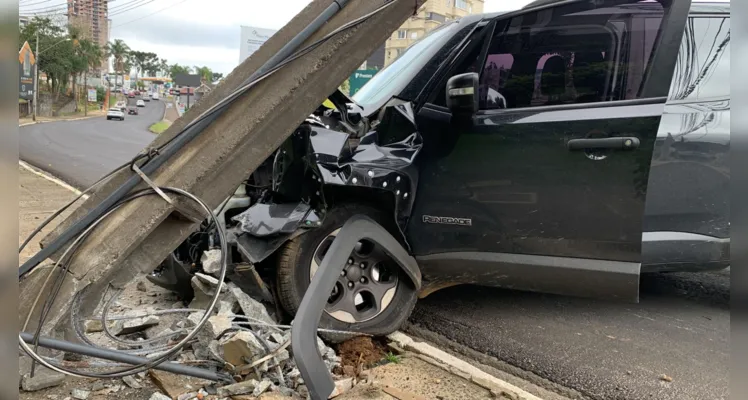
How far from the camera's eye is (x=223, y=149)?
248 cm

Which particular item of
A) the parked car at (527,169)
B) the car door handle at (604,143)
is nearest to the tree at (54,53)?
the parked car at (527,169)

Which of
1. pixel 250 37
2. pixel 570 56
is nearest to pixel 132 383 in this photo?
A: pixel 570 56

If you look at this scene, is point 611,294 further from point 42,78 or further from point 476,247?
point 42,78

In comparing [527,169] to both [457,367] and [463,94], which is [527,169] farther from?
[457,367]

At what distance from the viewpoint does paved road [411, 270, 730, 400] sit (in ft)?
9.61

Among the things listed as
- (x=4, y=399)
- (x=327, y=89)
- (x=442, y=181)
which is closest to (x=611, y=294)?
(x=442, y=181)

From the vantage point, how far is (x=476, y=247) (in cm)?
319

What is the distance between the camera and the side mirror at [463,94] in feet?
9.76

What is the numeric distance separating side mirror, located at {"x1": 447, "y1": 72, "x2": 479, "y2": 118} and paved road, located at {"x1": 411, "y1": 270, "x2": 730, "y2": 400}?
151 cm

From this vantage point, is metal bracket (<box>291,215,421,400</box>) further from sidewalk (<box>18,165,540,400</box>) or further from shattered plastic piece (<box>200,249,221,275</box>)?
shattered plastic piece (<box>200,249,221,275</box>)

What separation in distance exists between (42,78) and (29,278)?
70.6 meters

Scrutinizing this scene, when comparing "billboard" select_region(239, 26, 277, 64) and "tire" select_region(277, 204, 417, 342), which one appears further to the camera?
"billboard" select_region(239, 26, 277, 64)

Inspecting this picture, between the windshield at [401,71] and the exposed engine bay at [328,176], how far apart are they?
0.55 feet

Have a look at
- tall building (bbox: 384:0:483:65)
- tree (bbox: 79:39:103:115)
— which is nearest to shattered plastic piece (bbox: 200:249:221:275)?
tall building (bbox: 384:0:483:65)
